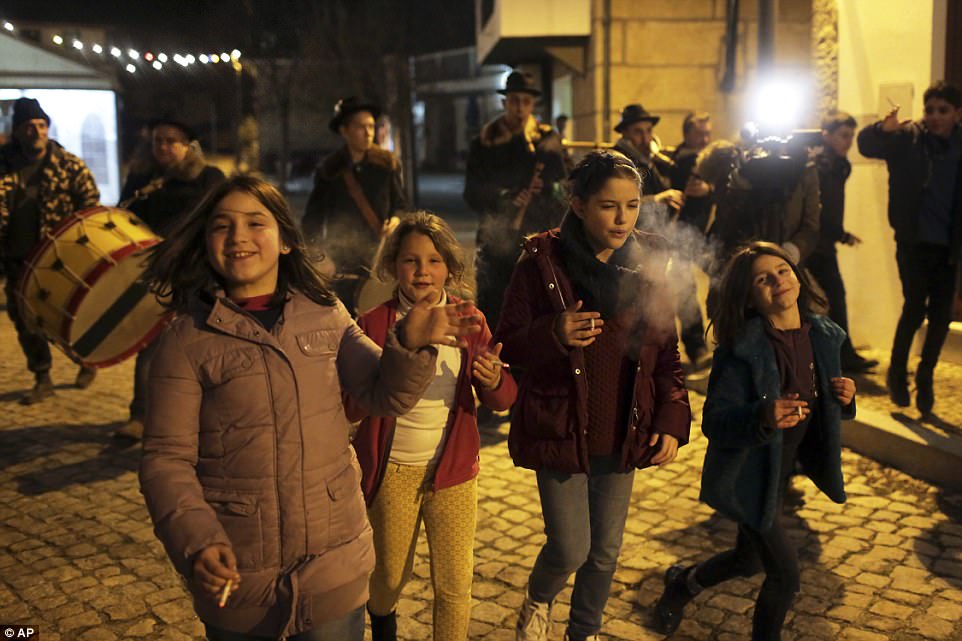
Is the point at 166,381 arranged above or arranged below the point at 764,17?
below

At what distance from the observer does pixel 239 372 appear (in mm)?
2430

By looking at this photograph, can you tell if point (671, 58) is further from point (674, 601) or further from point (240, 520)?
point (240, 520)

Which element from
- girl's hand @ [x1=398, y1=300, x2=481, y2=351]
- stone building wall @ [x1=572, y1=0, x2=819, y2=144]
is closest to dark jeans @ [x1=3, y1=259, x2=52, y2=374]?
stone building wall @ [x1=572, y1=0, x2=819, y2=144]

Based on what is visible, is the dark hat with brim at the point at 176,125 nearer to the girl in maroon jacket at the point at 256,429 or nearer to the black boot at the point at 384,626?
the black boot at the point at 384,626

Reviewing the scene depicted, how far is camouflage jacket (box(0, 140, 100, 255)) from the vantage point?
7809 millimetres

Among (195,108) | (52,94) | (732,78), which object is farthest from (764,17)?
(195,108)

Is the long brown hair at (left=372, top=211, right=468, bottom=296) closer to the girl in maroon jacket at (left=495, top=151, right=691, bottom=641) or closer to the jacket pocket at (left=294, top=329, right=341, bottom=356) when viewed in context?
the girl in maroon jacket at (left=495, top=151, right=691, bottom=641)

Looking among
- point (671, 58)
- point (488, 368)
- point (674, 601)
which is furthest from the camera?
point (671, 58)

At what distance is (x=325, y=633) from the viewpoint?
2520 millimetres

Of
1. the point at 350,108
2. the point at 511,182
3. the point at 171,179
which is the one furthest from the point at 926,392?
the point at 171,179

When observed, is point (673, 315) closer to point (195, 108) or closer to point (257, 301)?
point (257, 301)

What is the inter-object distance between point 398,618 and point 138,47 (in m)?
42.0

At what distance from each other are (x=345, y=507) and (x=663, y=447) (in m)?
1.20

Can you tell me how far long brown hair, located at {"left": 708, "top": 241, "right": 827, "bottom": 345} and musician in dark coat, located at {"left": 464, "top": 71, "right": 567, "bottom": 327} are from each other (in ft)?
11.1
